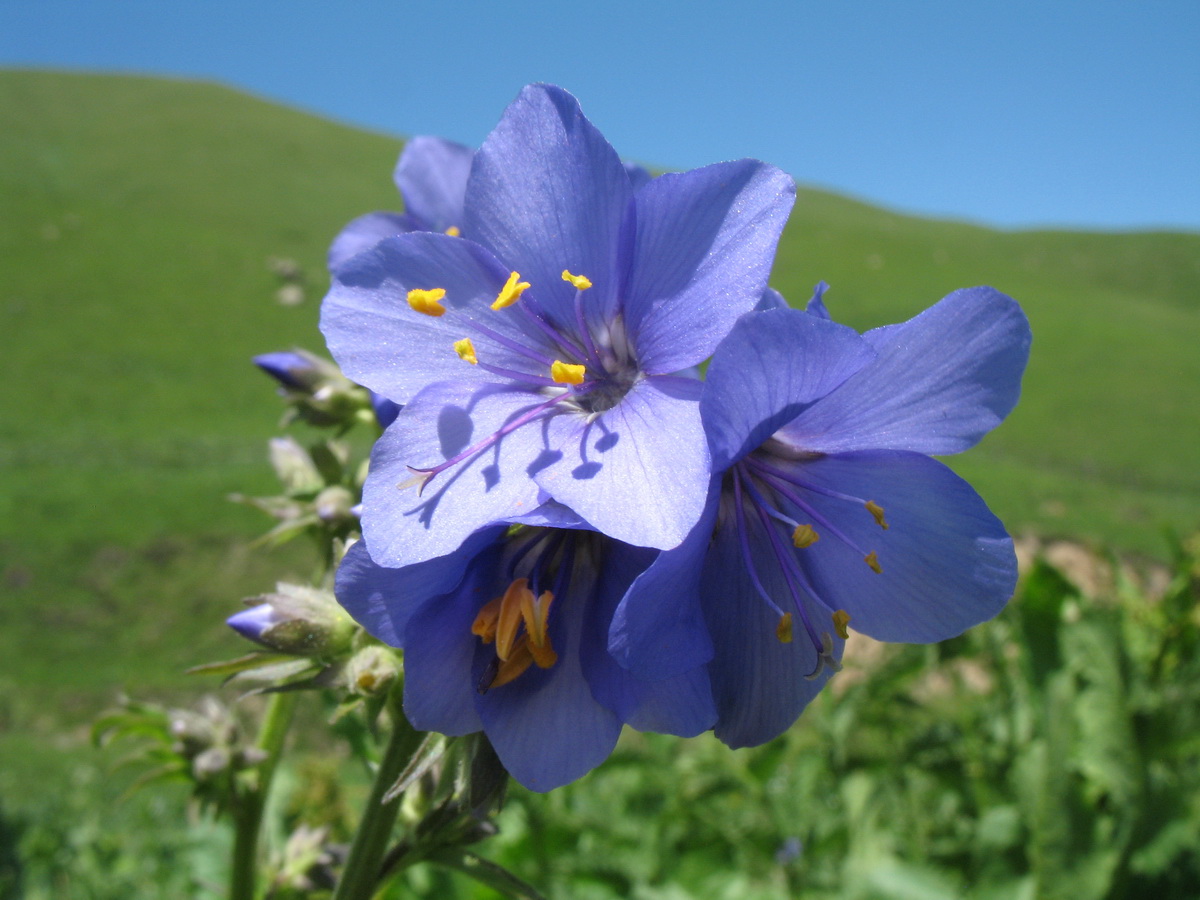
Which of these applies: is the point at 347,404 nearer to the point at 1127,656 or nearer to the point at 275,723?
the point at 275,723

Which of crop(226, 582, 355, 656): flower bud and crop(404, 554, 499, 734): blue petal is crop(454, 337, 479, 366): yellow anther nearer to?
crop(404, 554, 499, 734): blue petal

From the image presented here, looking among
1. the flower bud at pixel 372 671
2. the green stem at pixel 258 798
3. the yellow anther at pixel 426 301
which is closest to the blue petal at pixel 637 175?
the yellow anther at pixel 426 301

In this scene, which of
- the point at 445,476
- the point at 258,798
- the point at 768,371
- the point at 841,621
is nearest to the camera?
the point at 768,371

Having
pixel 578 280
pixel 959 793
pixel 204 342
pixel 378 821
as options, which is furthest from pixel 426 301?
pixel 204 342

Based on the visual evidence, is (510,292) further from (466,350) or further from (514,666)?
(514,666)

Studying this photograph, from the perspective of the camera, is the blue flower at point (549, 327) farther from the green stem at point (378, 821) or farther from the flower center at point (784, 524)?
the green stem at point (378, 821)

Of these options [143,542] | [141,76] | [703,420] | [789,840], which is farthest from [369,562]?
[141,76]
